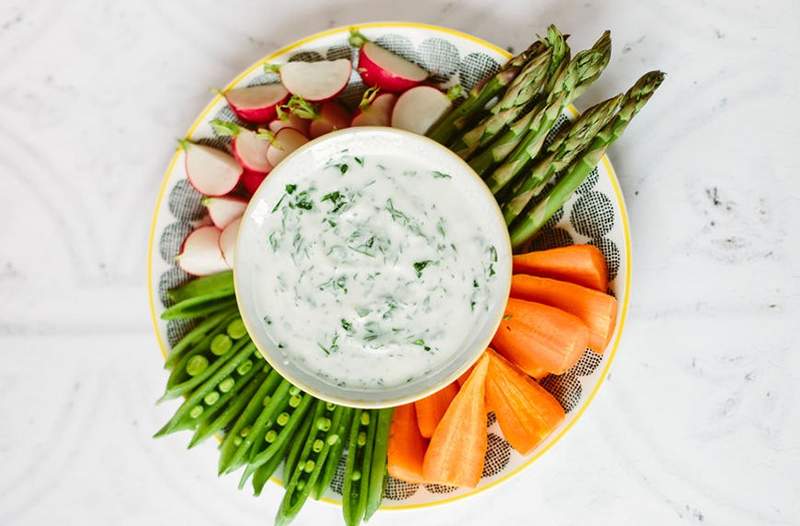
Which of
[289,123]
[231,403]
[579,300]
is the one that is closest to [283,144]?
[289,123]

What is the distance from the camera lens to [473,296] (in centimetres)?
126

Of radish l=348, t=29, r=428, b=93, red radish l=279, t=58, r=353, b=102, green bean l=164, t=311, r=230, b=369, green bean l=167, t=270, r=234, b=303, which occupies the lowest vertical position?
green bean l=164, t=311, r=230, b=369

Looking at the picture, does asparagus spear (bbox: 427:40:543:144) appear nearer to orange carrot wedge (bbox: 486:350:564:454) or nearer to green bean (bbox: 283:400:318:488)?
orange carrot wedge (bbox: 486:350:564:454)

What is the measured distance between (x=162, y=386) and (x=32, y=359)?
0.30 metres

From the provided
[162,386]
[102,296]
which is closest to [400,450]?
[162,386]

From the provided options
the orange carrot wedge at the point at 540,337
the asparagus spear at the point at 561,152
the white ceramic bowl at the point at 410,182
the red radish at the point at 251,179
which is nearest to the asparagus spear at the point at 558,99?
the asparagus spear at the point at 561,152

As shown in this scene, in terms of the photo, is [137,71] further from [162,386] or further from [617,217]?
[617,217]

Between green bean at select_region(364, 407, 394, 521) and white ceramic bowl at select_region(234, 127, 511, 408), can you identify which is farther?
green bean at select_region(364, 407, 394, 521)

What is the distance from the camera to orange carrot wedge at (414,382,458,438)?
144cm

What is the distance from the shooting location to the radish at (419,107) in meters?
1.40

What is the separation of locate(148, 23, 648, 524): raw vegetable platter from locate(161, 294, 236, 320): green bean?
0.04m

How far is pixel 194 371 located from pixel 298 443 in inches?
9.6

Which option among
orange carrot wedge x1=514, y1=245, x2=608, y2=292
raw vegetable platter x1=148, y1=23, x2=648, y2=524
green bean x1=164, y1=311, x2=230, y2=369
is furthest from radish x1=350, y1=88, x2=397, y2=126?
green bean x1=164, y1=311, x2=230, y2=369

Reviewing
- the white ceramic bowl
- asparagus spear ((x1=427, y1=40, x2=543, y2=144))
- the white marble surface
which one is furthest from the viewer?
the white marble surface
